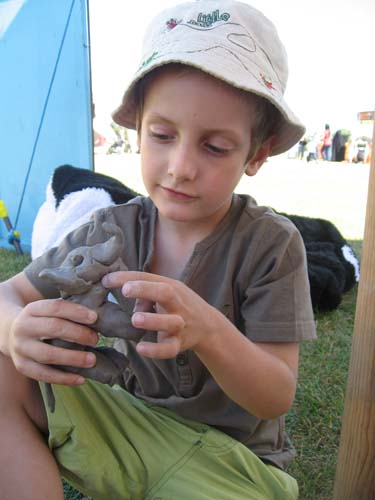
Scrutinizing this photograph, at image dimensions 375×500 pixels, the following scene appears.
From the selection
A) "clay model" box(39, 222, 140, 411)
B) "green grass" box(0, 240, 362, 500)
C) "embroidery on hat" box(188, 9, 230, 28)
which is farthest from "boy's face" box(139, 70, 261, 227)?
"green grass" box(0, 240, 362, 500)

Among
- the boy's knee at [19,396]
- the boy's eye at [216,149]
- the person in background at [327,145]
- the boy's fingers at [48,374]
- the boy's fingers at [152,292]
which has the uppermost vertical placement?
the person in background at [327,145]

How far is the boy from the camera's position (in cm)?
92

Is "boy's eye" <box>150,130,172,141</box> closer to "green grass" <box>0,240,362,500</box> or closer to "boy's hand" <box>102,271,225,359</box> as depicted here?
"boy's hand" <box>102,271,225,359</box>

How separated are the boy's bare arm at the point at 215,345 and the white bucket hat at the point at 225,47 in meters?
0.44

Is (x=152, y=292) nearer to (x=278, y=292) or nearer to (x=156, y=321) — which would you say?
(x=156, y=321)

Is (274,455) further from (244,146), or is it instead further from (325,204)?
(325,204)

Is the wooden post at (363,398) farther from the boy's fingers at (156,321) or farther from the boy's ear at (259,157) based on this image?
the boy's fingers at (156,321)

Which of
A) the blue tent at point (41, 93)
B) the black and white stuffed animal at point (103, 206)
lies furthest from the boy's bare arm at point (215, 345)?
the blue tent at point (41, 93)

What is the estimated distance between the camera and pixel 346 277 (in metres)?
3.00

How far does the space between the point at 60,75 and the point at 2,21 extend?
67cm

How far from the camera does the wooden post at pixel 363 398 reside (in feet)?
3.29

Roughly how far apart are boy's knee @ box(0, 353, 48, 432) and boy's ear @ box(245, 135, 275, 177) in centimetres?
70

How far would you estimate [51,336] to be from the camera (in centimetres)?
85

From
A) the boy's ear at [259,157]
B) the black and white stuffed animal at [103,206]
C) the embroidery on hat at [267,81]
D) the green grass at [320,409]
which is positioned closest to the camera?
the embroidery on hat at [267,81]
